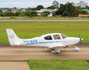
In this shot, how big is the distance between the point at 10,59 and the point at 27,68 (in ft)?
9.07

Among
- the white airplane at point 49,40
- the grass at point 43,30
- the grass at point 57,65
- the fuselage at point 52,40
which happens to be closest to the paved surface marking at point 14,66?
the grass at point 57,65

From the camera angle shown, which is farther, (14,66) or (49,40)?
(49,40)

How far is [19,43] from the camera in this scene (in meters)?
14.3

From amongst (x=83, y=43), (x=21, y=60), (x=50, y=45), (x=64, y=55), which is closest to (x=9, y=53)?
(x=21, y=60)

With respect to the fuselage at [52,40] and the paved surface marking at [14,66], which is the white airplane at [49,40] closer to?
the fuselage at [52,40]

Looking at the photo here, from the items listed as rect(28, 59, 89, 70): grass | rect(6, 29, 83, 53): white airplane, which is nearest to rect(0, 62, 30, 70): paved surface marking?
rect(28, 59, 89, 70): grass

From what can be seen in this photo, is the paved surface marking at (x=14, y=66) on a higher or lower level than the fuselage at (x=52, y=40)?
lower

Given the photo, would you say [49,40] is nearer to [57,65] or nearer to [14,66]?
[57,65]

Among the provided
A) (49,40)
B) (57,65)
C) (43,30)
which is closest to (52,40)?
(49,40)

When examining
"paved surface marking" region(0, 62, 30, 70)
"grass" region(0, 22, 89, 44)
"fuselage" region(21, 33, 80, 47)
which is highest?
"fuselage" region(21, 33, 80, 47)

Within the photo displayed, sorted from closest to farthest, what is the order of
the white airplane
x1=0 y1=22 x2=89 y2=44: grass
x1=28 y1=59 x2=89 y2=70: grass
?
x1=28 y1=59 x2=89 y2=70: grass, the white airplane, x1=0 y1=22 x2=89 y2=44: grass

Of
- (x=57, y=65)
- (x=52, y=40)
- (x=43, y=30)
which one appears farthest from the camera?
(x=43, y=30)

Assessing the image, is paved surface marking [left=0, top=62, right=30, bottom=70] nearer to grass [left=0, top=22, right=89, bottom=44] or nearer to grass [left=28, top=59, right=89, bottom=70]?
grass [left=28, top=59, right=89, bottom=70]

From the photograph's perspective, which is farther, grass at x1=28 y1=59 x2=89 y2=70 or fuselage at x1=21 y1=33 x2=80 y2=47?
fuselage at x1=21 y1=33 x2=80 y2=47
